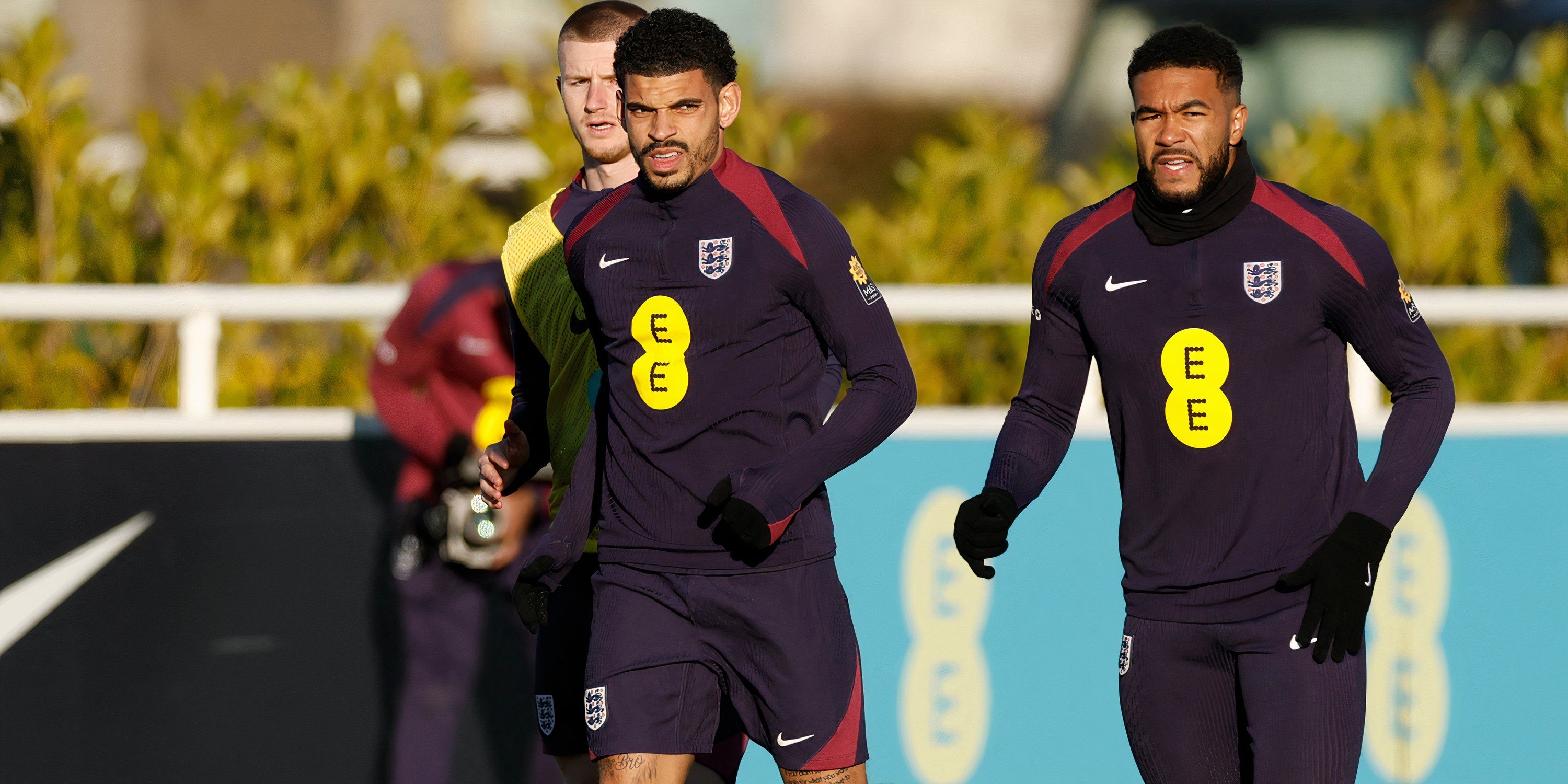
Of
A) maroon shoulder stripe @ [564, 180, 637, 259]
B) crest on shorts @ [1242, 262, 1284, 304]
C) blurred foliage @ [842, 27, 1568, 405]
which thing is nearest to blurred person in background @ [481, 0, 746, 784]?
maroon shoulder stripe @ [564, 180, 637, 259]

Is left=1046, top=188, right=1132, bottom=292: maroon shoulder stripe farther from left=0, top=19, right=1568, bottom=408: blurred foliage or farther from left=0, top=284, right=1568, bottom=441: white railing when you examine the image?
left=0, top=19, right=1568, bottom=408: blurred foliage

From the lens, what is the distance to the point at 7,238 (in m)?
7.42

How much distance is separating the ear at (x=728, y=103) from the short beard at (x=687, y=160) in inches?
1.0

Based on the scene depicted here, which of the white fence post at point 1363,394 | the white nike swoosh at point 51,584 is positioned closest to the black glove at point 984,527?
the white fence post at point 1363,394

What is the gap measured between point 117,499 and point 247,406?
1276 millimetres

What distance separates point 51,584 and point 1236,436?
3.99 metres

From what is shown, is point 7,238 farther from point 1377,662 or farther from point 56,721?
point 1377,662

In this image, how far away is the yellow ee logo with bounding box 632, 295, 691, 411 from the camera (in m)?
3.82

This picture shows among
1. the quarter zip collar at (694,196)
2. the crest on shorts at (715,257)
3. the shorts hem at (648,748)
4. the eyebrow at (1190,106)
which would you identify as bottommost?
the shorts hem at (648,748)

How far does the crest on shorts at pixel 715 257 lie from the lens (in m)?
3.82

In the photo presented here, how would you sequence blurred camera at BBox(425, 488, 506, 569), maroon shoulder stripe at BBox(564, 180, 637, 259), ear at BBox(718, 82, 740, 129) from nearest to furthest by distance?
1. ear at BBox(718, 82, 740, 129)
2. maroon shoulder stripe at BBox(564, 180, 637, 259)
3. blurred camera at BBox(425, 488, 506, 569)

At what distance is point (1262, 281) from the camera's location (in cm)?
359

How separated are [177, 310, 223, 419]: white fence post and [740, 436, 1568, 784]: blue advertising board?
2.16 metres

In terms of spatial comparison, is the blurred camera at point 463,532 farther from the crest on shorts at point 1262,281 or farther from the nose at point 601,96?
the crest on shorts at point 1262,281
